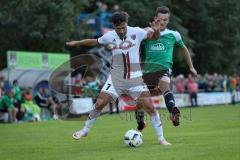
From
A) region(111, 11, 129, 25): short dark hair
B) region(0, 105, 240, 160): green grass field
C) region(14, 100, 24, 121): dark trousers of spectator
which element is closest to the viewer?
region(0, 105, 240, 160): green grass field

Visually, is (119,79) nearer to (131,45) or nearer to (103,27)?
(131,45)

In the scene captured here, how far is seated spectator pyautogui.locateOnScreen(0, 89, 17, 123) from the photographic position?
26.1 meters

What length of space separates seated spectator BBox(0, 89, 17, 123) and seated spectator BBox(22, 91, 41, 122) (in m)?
0.88

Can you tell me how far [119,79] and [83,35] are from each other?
2759 cm

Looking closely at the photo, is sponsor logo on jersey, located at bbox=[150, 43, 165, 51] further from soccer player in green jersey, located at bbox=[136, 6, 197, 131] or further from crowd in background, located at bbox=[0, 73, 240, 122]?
crowd in background, located at bbox=[0, 73, 240, 122]

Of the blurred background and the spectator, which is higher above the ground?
the blurred background

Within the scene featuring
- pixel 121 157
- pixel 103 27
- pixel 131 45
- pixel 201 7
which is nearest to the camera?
pixel 121 157

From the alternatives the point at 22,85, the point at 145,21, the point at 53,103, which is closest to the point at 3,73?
the point at 22,85

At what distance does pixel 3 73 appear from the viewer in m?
31.4

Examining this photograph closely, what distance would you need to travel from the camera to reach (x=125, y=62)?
11.8 meters

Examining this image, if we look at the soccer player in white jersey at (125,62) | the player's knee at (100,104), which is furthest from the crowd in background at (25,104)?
the soccer player in white jersey at (125,62)

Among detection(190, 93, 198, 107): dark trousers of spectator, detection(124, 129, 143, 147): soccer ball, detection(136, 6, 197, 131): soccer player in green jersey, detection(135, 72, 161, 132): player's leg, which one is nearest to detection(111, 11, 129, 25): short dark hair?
detection(136, 6, 197, 131): soccer player in green jersey

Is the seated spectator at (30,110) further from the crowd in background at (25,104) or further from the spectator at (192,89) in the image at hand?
the spectator at (192,89)

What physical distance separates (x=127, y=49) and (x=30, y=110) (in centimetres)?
1634
